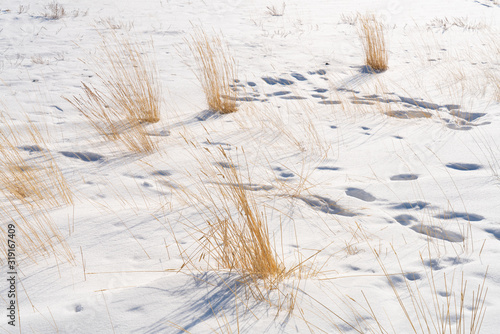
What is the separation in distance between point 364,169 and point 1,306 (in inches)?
85.1

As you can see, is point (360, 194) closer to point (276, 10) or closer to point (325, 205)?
point (325, 205)

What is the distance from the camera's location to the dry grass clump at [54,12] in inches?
249

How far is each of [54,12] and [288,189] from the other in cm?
595

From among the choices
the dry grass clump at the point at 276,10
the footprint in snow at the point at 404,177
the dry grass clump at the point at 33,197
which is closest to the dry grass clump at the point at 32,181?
the dry grass clump at the point at 33,197

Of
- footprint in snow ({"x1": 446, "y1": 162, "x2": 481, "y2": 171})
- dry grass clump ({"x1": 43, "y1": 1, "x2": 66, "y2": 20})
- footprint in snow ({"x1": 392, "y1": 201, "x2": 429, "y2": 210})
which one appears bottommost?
footprint in snow ({"x1": 392, "y1": 201, "x2": 429, "y2": 210})

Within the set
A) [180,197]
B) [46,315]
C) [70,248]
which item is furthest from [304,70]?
[46,315]

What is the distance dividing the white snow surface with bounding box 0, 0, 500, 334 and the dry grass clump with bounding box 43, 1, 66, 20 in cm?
77

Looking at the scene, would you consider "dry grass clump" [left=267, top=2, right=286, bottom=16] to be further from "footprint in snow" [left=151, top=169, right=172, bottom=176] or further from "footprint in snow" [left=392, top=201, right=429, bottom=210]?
"footprint in snow" [left=392, top=201, right=429, bottom=210]

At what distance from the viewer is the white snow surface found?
1431 millimetres

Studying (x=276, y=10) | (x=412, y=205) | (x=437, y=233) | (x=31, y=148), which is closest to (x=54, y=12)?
(x=276, y=10)

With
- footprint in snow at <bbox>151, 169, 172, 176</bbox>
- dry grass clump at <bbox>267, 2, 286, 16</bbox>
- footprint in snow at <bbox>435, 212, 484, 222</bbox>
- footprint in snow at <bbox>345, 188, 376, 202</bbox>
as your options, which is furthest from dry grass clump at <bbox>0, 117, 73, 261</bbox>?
dry grass clump at <bbox>267, 2, 286, 16</bbox>

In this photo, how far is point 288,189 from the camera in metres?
2.38

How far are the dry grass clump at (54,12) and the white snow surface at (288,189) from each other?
30.2 inches

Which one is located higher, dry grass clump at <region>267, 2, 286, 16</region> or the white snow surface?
dry grass clump at <region>267, 2, 286, 16</region>
